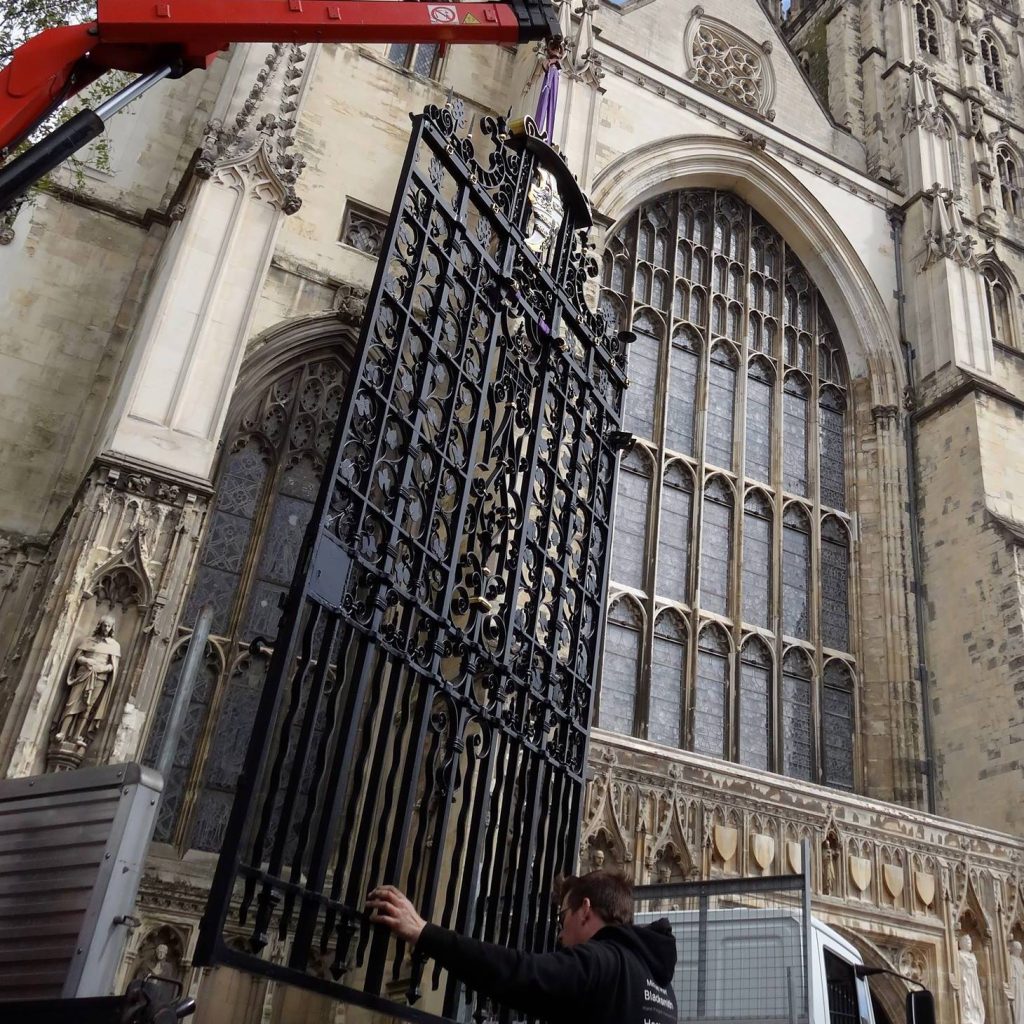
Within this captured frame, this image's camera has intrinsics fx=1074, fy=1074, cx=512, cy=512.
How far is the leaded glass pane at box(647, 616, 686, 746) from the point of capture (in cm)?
1170

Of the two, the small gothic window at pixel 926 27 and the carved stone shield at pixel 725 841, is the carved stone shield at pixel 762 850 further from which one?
the small gothic window at pixel 926 27

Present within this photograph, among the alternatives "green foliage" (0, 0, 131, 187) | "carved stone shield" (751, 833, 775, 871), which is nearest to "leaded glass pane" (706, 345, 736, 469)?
"carved stone shield" (751, 833, 775, 871)

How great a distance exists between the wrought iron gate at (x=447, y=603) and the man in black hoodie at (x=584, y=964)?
629mm

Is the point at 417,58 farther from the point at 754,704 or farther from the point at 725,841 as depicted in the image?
the point at 725,841

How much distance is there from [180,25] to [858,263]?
12800 millimetres

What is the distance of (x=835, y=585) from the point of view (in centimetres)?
1377

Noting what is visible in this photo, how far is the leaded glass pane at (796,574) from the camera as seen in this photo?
13.2 meters

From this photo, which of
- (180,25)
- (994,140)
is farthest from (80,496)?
(994,140)

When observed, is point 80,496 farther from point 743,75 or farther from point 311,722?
Answer: point 743,75

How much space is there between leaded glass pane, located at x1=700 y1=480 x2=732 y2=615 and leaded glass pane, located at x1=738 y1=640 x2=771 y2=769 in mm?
641

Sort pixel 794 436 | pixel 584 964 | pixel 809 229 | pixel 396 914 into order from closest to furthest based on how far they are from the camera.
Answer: pixel 584 964 → pixel 396 914 → pixel 794 436 → pixel 809 229

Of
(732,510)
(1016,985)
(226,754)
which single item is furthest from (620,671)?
(1016,985)

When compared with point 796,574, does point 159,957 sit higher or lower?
A: lower

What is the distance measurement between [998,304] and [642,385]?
267 inches
